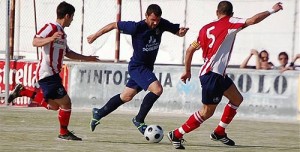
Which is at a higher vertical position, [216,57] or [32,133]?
[216,57]

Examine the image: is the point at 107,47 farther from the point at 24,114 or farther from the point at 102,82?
the point at 24,114

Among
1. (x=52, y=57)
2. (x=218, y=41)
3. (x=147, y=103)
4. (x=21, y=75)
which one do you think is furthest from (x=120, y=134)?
(x=21, y=75)

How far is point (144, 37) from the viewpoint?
1461 cm

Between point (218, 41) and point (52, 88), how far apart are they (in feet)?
8.04

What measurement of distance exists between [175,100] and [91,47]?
8.52 metres

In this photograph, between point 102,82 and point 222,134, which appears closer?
point 222,134

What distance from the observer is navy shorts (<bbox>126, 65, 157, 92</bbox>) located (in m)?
14.5

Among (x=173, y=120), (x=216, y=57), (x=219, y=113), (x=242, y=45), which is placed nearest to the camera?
(x=216, y=57)

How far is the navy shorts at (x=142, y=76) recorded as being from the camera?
14.5m

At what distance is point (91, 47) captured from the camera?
29797 millimetres

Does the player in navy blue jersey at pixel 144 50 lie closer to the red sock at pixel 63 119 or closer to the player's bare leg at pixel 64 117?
the player's bare leg at pixel 64 117

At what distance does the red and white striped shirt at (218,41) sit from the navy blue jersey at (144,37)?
4.57ft

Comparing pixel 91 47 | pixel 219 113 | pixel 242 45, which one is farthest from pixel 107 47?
pixel 219 113

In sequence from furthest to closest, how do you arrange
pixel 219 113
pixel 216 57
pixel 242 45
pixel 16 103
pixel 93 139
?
pixel 242 45
pixel 16 103
pixel 219 113
pixel 93 139
pixel 216 57
